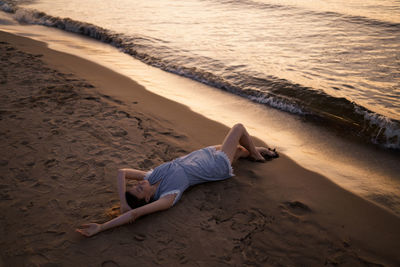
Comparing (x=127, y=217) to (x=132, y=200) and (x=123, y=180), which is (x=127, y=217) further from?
(x=123, y=180)

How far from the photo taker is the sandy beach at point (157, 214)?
2844 millimetres

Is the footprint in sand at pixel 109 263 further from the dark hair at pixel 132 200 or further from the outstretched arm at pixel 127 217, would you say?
the dark hair at pixel 132 200

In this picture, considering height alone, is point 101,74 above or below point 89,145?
above

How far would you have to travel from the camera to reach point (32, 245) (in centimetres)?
285

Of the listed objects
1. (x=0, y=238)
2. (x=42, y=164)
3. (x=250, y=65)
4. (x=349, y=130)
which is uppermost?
(x=250, y=65)

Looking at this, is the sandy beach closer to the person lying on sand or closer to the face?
the person lying on sand

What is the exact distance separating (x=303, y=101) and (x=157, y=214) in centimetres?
420

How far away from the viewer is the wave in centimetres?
528

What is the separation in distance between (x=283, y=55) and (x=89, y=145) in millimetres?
6182

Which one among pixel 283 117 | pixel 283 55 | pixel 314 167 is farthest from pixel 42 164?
pixel 283 55

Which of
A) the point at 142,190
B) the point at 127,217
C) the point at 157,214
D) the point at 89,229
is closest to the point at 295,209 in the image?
the point at 157,214

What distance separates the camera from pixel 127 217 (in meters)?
3.09

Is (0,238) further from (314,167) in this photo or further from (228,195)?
(314,167)

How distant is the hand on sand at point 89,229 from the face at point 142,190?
488 millimetres
